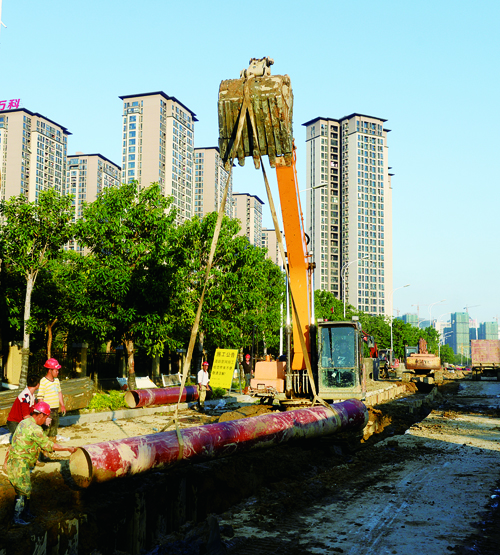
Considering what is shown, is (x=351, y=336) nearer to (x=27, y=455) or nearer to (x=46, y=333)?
(x=27, y=455)

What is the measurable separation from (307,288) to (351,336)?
1.87 metres

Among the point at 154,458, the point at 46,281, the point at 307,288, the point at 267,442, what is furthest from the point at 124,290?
the point at 154,458

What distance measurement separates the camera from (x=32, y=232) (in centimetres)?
2142

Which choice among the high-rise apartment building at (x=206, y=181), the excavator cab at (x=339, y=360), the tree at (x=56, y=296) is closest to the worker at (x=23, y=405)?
the excavator cab at (x=339, y=360)

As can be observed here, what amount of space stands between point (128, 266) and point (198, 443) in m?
15.8

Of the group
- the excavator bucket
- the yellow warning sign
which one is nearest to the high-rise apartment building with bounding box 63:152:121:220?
the yellow warning sign

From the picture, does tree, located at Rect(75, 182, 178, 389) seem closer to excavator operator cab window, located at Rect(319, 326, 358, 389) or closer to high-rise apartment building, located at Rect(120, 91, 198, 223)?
excavator operator cab window, located at Rect(319, 326, 358, 389)

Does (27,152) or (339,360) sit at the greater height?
(27,152)

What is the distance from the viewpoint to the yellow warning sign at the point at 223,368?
24469 millimetres

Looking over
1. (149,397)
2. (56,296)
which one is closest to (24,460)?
(149,397)

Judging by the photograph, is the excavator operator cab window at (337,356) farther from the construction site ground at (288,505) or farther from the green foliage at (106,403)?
the green foliage at (106,403)

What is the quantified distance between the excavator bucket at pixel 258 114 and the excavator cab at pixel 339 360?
271 inches

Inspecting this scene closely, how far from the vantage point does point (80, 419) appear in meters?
15.6

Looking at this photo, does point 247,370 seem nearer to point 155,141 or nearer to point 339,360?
point 339,360
